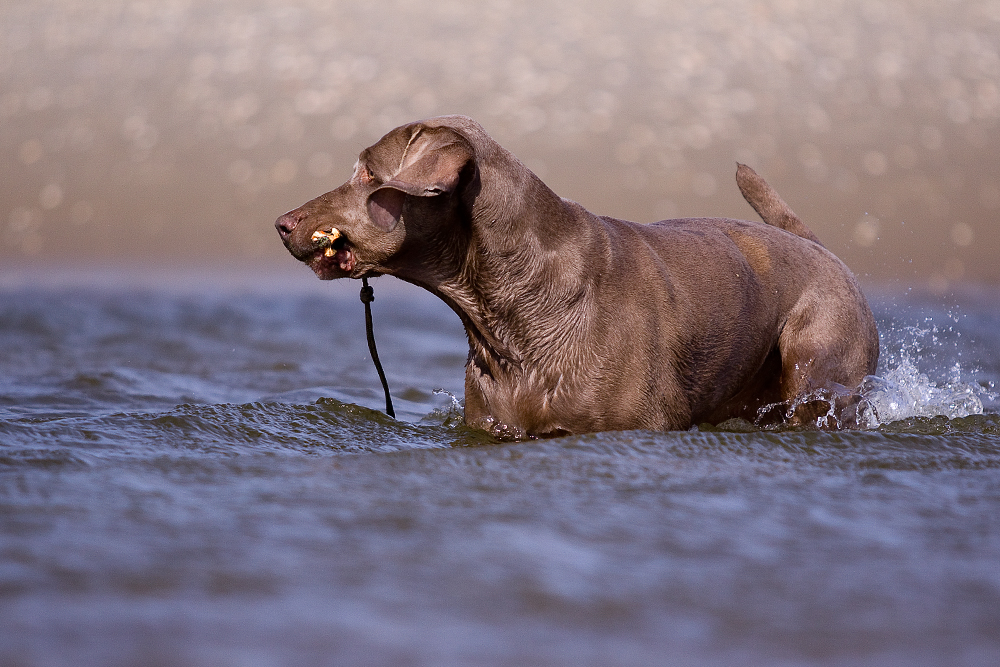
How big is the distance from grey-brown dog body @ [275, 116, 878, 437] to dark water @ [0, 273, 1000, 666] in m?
0.25

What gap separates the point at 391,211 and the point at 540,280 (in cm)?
77

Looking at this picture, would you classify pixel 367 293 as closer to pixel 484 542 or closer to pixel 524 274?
pixel 524 274

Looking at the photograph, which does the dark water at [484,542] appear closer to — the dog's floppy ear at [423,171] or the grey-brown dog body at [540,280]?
the grey-brown dog body at [540,280]

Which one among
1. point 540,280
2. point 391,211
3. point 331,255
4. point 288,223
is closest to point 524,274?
point 540,280

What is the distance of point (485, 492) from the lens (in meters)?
4.20

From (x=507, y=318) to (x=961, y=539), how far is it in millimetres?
2134

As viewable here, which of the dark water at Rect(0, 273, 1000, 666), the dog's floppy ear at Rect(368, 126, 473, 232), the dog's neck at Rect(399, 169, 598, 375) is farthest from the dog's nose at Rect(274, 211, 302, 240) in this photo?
the dark water at Rect(0, 273, 1000, 666)

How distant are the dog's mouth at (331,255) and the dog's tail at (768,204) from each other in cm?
296

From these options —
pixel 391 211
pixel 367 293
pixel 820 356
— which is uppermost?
pixel 391 211

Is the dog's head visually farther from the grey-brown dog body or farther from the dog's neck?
the dog's neck

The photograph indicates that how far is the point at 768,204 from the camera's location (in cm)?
677

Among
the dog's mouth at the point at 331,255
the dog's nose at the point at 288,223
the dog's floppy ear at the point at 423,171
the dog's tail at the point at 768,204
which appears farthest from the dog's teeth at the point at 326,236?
the dog's tail at the point at 768,204

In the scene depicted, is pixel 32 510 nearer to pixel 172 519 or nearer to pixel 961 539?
pixel 172 519

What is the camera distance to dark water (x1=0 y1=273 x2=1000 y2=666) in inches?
111
